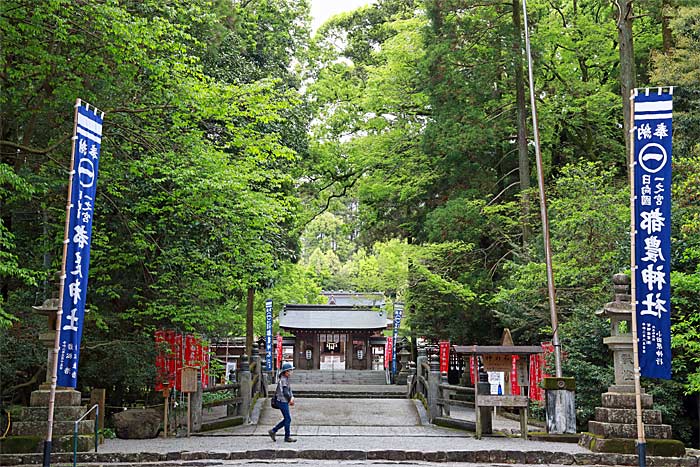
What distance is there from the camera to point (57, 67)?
10.6 metres

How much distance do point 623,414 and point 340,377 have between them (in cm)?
2375

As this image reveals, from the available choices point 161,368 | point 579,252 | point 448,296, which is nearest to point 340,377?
point 448,296

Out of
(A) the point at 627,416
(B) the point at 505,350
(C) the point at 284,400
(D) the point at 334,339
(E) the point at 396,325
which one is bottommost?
(A) the point at 627,416

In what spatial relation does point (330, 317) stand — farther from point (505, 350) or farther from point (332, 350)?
point (505, 350)

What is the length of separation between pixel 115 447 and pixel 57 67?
610 centimetres

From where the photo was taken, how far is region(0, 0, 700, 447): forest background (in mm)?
11555

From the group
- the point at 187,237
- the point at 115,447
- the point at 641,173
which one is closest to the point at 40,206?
the point at 187,237

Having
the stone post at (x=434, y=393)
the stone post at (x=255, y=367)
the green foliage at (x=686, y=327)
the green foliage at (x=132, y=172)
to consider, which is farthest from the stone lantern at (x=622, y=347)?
the stone post at (x=255, y=367)

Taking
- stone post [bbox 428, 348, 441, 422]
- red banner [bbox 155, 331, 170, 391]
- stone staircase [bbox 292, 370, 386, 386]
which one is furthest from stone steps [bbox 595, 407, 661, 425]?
stone staircase [bbox 292, 370, 386, 386]

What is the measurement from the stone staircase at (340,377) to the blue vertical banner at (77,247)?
918 inches

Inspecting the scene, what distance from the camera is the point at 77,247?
8.87 metres

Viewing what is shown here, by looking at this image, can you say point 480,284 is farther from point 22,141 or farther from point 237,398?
point 22,141

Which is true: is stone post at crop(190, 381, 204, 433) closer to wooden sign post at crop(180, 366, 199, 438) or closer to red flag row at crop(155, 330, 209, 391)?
wooden sign post at crop(180, 366, 199, 438)

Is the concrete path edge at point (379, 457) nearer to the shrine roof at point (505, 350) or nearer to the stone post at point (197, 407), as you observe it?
the shrine roof at point (505, 350)
